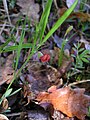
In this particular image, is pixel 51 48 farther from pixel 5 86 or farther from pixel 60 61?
pixel 5 86

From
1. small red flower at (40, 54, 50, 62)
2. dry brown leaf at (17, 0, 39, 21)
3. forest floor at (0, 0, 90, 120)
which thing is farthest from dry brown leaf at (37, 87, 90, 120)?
dry brown leaf at (17, 0, 39, 21)

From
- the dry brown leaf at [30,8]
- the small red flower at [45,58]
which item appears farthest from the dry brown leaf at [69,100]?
the dry brown leaf at [30,8]

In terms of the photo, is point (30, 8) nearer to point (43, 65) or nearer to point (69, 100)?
point (43, 65)

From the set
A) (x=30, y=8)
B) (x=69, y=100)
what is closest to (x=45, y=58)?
(x=69, y=100)

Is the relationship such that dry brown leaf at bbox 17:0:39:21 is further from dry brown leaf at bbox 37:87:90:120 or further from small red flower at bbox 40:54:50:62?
dry brown leaf at bbox 37:87:90:120

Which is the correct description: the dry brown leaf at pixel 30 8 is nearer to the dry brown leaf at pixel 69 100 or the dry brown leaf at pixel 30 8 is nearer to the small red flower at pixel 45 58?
the small red flower at pixel 45 58

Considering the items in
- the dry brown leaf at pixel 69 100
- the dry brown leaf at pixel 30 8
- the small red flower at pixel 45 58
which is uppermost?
the dry brown leaf at pixel 30 8

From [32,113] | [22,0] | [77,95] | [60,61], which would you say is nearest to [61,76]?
[60,61]
